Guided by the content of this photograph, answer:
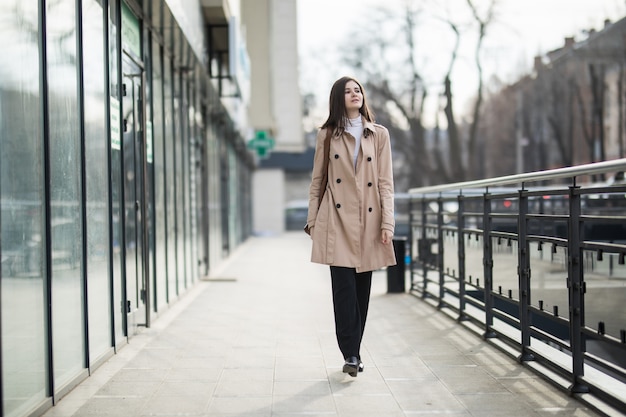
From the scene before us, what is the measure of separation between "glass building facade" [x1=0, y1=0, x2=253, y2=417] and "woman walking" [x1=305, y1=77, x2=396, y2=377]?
62.1 inches

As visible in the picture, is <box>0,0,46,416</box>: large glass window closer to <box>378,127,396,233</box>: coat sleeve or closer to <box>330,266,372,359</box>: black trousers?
<box>330,266,372,359</box>: black trousers

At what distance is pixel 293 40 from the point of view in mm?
38125

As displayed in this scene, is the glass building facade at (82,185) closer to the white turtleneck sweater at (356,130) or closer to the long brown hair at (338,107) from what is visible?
the long brown hair at (338,107)

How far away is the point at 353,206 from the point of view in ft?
16.8

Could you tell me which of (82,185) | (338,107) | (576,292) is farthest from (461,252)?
(82,185)

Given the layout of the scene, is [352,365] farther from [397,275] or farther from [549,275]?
[397,275]

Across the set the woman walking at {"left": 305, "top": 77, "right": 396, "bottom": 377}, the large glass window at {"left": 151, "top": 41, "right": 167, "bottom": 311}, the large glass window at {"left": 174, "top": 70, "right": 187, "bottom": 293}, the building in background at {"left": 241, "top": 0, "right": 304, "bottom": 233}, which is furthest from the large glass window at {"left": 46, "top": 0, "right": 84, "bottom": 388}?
the building in background at {"left": 241, "top": 0, "right": 304, "bottom": 233}

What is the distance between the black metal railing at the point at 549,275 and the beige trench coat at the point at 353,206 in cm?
99

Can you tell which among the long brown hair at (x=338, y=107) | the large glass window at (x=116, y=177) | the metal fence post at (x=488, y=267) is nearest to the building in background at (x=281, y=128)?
the large glass window at (x=116, y=177)

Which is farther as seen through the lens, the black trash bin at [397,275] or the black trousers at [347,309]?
the black trash bin at [397,275]

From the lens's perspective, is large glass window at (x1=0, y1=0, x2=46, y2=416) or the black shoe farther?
the black shoe

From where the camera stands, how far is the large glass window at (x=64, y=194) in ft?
15.2

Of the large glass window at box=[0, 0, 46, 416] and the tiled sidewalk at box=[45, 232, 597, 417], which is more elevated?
the large glass window at box=[0, 0, 46, 416]

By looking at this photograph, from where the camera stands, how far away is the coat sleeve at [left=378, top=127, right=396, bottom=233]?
5141 mm
